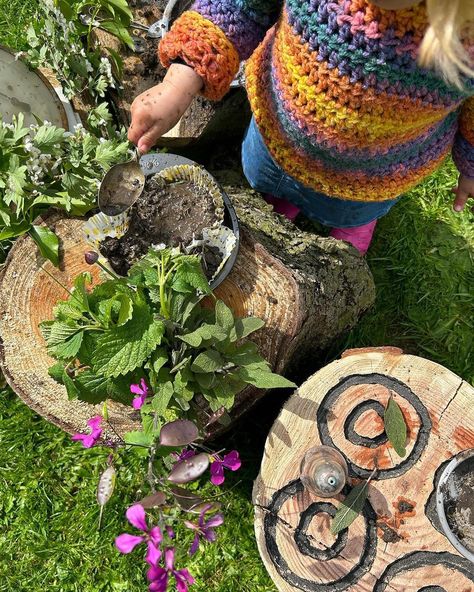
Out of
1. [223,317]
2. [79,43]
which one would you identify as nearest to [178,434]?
[223,317]

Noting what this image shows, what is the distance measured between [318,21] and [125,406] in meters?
0.91

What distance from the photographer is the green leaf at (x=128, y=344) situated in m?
1.14

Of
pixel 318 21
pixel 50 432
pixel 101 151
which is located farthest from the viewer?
pixel 50 432

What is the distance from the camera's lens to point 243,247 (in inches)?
54.3

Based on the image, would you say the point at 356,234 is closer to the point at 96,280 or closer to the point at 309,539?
the point at 96,280

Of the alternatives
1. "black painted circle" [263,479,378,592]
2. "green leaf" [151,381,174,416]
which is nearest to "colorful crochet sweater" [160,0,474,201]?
"green leaf" [151,381,174,416]

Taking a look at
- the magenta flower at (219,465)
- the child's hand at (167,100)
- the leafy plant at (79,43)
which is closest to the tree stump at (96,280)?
the magenta flower at (219,465)

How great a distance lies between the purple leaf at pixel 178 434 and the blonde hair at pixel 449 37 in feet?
2.35

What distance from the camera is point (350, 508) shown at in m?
1.23

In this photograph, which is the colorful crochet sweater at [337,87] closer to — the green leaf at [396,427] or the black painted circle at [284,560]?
the green leaf at [396,427]

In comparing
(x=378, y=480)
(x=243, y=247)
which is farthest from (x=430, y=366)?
(x=243, y=247)

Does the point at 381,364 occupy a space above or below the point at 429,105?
below

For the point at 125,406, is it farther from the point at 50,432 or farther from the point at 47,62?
the point at 47,62

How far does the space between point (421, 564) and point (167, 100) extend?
1103 mm
